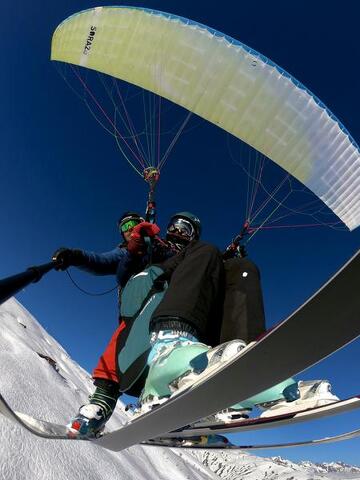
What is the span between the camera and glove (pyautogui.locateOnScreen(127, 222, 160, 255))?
2805mm

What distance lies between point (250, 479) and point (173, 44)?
158615mm

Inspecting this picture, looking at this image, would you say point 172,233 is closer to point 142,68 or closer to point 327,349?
point 327,349

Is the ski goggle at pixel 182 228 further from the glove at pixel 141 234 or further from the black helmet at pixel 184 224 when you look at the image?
the glove at pixel 141 234

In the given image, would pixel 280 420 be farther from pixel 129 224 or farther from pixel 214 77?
pixel 214 77

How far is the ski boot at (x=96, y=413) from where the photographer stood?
2250 mm

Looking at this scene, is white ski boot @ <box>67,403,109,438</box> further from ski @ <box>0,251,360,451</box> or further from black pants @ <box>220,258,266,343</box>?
black pants @ <box>220,258,266,343</box>

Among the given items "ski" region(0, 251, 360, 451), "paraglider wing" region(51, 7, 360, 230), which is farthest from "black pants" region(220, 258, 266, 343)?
"paraglider wing" region(51, 7, 360, 230)

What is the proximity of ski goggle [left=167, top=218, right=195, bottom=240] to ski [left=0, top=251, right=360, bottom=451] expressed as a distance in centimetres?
185

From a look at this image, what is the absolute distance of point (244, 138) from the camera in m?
7.31

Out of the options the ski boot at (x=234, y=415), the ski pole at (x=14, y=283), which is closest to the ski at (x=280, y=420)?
the ski boot at (x=234, y=415)

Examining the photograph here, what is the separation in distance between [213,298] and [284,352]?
3.13 ft

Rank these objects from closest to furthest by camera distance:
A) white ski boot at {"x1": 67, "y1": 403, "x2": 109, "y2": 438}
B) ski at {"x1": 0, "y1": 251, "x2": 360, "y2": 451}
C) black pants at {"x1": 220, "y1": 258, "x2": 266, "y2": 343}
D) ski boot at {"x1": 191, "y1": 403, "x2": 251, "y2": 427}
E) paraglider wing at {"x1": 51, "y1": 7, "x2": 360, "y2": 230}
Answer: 1. ski at {"x1": 0, "y1": 251, "x2": 360, "y2": 451}
2. ski boot at {"x1": 191, "y1": 403, "x2": 251, "y2": 427}
3. black pants at {"x1": 220, "y1": 258, "x2": 266, "y2": 343}
4. white ski boot at {"x1": 67, "y1": 403, "x2": 109, "y2": 438}
5. paraglider wing at {"x1": 51, "y1": 7, "x2": 360, "y2": 230}

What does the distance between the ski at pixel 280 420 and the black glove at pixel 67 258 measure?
1580 mm

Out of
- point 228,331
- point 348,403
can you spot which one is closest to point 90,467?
point 228,331
